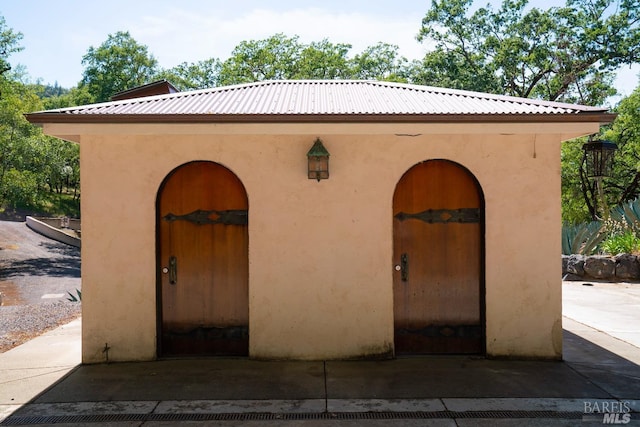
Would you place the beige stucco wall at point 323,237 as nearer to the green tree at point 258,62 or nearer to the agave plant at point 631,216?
the agave plant at point 631,216

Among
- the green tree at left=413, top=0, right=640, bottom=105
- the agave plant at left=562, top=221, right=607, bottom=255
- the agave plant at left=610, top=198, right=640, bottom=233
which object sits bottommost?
the agave plant at left=562, top=221, right=607, bottom=255

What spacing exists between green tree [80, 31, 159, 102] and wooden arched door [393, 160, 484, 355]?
1261 inches

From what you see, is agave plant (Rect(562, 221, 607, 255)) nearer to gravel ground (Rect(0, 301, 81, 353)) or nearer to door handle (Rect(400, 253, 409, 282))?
door handle (Rect(400, 253, 409, 282))

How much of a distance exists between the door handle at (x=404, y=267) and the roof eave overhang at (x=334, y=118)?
1598 millimetres

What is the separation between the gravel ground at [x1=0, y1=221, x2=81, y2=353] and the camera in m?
8.54

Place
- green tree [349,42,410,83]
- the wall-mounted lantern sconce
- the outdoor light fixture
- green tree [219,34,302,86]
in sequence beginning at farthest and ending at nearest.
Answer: green tree [349,42,410,83]
green tree [219,34,302,86]
the outdoor light fixture
the wall-mounted lantern sconce

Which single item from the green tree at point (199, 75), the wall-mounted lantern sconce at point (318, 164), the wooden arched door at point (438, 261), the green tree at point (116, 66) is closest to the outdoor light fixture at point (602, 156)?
the wooden arched door at point (438, 261)

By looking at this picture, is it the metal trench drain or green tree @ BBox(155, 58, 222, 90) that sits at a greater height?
green tree @ BBox(155, 58, 222, 90)

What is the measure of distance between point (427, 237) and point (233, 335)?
254cm

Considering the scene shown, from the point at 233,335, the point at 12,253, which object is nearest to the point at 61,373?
the point at 233,335

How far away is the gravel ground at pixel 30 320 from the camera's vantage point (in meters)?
7.60

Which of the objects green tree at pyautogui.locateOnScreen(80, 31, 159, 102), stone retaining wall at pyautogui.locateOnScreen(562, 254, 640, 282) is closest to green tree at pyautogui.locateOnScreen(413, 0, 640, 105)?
stone retaining wall at pyautogui.locateOnScreen(562, 254, 640, 282)

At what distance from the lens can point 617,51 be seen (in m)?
22.7

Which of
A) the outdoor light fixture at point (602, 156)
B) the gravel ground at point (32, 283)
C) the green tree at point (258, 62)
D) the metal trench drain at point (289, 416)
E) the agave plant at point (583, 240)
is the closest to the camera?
the metal trench drain at point (289, 416)
